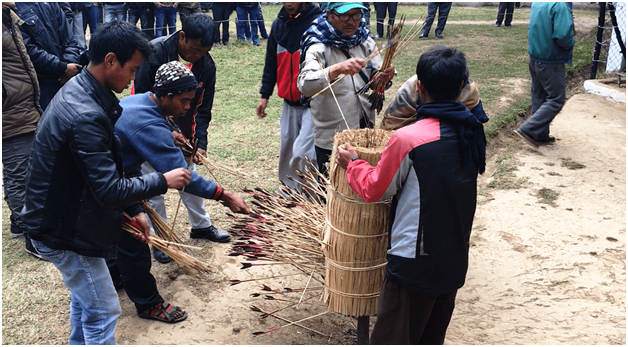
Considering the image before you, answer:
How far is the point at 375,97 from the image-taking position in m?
3.79

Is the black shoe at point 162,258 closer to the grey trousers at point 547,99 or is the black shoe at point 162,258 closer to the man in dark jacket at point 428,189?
the man in dark jacket at point 428,189

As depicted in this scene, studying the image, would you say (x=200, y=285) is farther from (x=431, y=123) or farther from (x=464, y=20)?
(x=464, y=20)

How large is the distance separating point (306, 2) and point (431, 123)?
8.06ft

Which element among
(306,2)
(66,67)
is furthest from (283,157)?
(66,67)

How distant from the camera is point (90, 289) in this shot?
2.67 meters

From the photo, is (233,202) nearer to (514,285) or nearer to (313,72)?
(313,72)

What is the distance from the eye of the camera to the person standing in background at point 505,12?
Answer: 45.9 ft

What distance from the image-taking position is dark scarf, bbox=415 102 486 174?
2287 mm

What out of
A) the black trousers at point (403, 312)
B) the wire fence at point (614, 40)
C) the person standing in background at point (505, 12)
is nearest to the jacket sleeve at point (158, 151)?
the black trousers at point (403, 312)

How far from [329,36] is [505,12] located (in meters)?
12.0

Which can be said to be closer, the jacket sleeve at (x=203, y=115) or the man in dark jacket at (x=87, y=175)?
the man in dark jacket at (x=87, y=175)

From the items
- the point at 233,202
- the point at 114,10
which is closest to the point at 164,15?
the point at 114,10

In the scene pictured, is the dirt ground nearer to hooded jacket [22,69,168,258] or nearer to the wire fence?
hooded jacket [22,69,168,258]

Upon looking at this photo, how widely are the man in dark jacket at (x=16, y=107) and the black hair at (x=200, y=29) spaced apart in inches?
51.2
